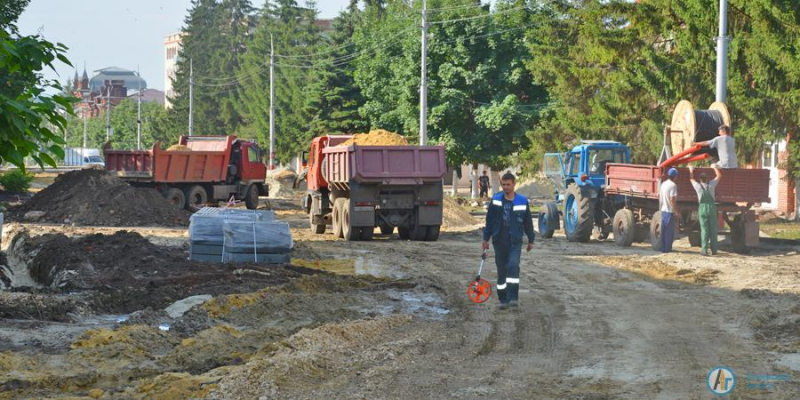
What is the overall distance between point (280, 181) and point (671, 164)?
36969 mm

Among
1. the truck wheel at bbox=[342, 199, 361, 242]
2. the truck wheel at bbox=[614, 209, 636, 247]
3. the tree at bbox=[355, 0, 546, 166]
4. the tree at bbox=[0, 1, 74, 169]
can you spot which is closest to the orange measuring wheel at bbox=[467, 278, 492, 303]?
the tree at bbox=[0, 1, 74, 169]

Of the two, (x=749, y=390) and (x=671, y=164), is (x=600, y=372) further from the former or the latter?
(x=671, y=164)

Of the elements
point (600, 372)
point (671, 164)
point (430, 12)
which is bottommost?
point (600, 372)

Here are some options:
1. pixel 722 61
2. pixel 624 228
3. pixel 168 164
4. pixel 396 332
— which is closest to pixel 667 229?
pixel 624 228

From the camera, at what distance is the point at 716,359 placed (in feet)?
33.5

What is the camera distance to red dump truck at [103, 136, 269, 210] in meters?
36.6

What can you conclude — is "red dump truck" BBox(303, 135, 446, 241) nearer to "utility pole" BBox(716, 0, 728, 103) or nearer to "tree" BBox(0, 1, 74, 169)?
"utility pole" BBox(716, 0, 728, 103)

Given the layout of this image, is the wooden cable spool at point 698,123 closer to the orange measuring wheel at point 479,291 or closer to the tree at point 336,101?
the orange measuring wheel at point 479,291

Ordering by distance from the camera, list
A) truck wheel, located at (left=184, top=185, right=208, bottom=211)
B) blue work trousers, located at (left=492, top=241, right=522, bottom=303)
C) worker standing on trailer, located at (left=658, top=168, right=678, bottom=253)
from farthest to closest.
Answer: truck wheel, located at (left=184, top=185, right=208, bottom=211) < worker standing on trailer, located at (left=658, top=168, right=678, bottom=253) < blue work trousers, located at (left=492, top=241, right=522, bottom=303)

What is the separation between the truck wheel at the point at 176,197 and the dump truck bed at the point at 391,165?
1246 centimetres

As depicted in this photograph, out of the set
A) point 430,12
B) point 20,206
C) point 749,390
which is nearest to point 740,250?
point 749,390

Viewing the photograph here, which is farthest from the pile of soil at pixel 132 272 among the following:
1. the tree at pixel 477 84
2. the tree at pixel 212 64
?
the tree at pixel 212 64

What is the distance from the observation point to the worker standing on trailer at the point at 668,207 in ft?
70.0

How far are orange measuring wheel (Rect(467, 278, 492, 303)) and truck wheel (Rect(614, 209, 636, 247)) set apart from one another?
10185mm
